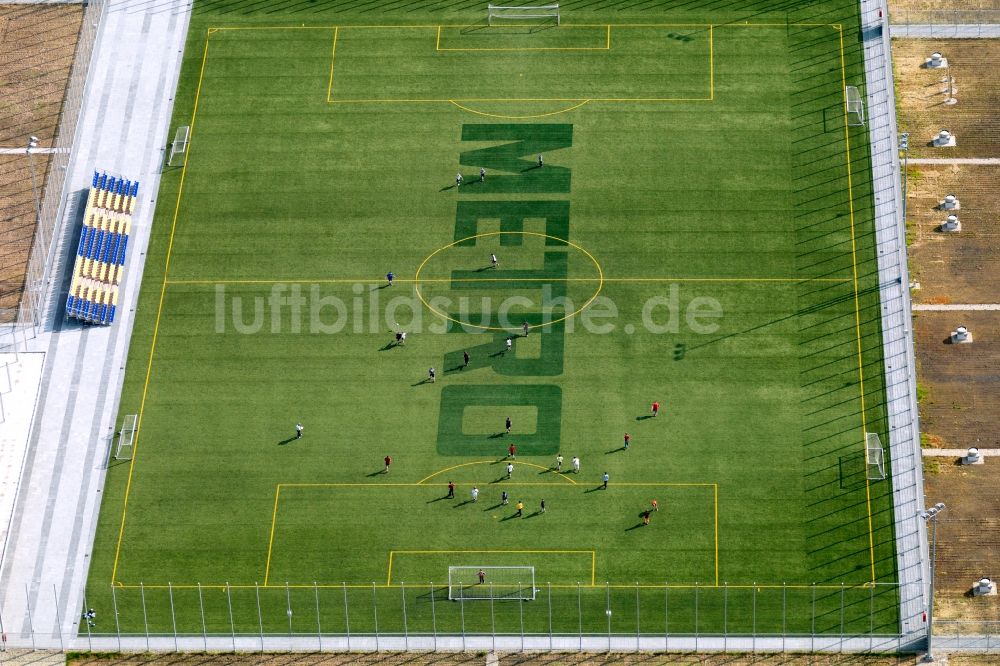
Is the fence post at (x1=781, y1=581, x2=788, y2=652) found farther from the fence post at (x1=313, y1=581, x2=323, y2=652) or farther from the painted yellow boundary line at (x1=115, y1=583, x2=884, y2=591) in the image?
the fence post at (x1=313, y1=581, x2=323, y2=652)

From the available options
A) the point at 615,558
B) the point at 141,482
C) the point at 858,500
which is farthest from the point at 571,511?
the point at 141,482

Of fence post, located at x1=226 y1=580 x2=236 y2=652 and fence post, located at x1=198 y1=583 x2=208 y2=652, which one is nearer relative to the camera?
fence post, located at x1=198 y1=583 x2=208 y2=652

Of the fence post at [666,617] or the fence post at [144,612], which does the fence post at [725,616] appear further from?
the fence post at [144,612]

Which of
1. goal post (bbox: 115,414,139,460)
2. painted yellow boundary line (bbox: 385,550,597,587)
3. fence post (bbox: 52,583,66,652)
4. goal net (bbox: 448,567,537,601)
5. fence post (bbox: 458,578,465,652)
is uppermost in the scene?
goal post (bbox: 115,414,139,460)

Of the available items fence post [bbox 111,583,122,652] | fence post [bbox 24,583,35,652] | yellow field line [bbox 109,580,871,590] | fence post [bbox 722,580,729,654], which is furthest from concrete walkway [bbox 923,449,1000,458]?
fence post [bbox 24,583,35,652]

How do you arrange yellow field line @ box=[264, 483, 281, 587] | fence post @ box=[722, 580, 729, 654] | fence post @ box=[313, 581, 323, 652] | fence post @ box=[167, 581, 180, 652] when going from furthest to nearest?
1. yellow field line @ box=[264, 483, 281, 587]
2. fence post @ box=[167, 581, 180, 652]
3. fence post @ box=[313, 581, 323, 652]
4. fence post @ box=[722, 580, 729, 654]

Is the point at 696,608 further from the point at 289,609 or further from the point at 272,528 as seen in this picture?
the point at 272,528

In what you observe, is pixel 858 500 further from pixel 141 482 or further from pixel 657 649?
pixel 141 482
